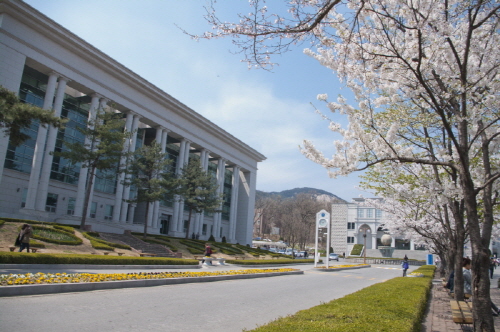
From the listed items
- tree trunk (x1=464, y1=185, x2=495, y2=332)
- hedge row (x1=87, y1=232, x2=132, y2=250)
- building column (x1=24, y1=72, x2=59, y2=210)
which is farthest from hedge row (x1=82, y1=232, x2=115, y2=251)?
tree trunk (x1=464, y1=185, x2=495, y2=332)

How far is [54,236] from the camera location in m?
24.0

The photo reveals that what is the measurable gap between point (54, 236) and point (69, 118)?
15.0 m

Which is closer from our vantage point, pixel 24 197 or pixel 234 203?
pixel 24 197

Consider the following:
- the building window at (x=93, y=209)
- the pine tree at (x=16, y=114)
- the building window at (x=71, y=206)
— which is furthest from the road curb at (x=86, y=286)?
the building window at (x=93, y=209)

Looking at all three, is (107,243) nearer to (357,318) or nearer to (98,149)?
(98,149)

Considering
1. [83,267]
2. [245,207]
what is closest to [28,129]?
[83,267]

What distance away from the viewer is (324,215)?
32594 mm

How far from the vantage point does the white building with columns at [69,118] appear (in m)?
30.4

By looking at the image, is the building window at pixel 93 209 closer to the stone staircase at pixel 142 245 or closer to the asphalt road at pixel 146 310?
the stone staircase at pixel 142 245

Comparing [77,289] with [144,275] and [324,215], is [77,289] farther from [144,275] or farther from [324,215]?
[324,215]

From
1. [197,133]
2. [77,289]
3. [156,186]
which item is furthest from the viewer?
[197,133]

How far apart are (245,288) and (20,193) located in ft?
88.5

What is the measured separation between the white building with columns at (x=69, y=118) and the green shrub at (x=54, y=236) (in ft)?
19.1

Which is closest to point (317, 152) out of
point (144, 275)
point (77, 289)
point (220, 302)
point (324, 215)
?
point (220, 302)
